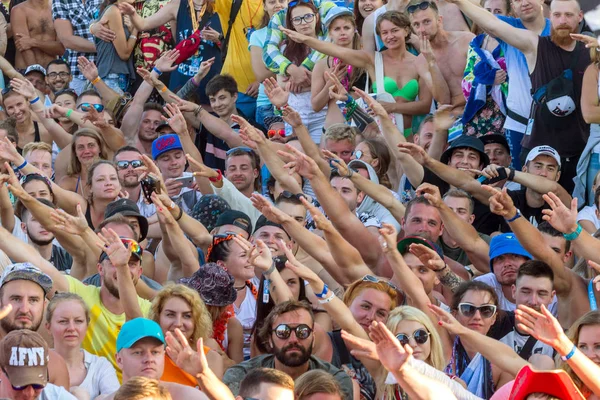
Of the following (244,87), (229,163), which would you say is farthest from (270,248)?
(244,87)

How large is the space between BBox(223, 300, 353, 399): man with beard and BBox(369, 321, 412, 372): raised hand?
1678mm

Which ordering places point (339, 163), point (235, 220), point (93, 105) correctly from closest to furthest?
point (235, 220) → point (339, 163) → point (93, 105)

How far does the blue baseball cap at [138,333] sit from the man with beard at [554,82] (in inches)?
151

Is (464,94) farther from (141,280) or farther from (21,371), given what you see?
(21,371)

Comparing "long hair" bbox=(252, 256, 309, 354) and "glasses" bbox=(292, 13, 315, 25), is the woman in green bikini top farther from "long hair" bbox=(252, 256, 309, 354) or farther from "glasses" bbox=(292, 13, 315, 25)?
"long hair" bbox=(252, 256, 309, 354)

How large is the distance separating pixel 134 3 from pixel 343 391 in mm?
7058

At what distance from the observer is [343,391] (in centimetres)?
706

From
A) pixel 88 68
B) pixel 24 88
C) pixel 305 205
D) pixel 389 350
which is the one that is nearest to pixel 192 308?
pixel 305 205

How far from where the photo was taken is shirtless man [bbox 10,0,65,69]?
14.0 m

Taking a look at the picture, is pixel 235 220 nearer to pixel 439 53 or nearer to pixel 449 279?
pixel 449 279

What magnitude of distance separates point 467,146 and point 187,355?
396cm

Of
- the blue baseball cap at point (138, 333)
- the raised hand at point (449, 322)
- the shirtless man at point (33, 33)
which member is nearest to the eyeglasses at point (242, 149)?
the blue baseball cap at point (138, 333)

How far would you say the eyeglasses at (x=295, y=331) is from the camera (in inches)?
292

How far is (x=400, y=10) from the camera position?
11.1m
